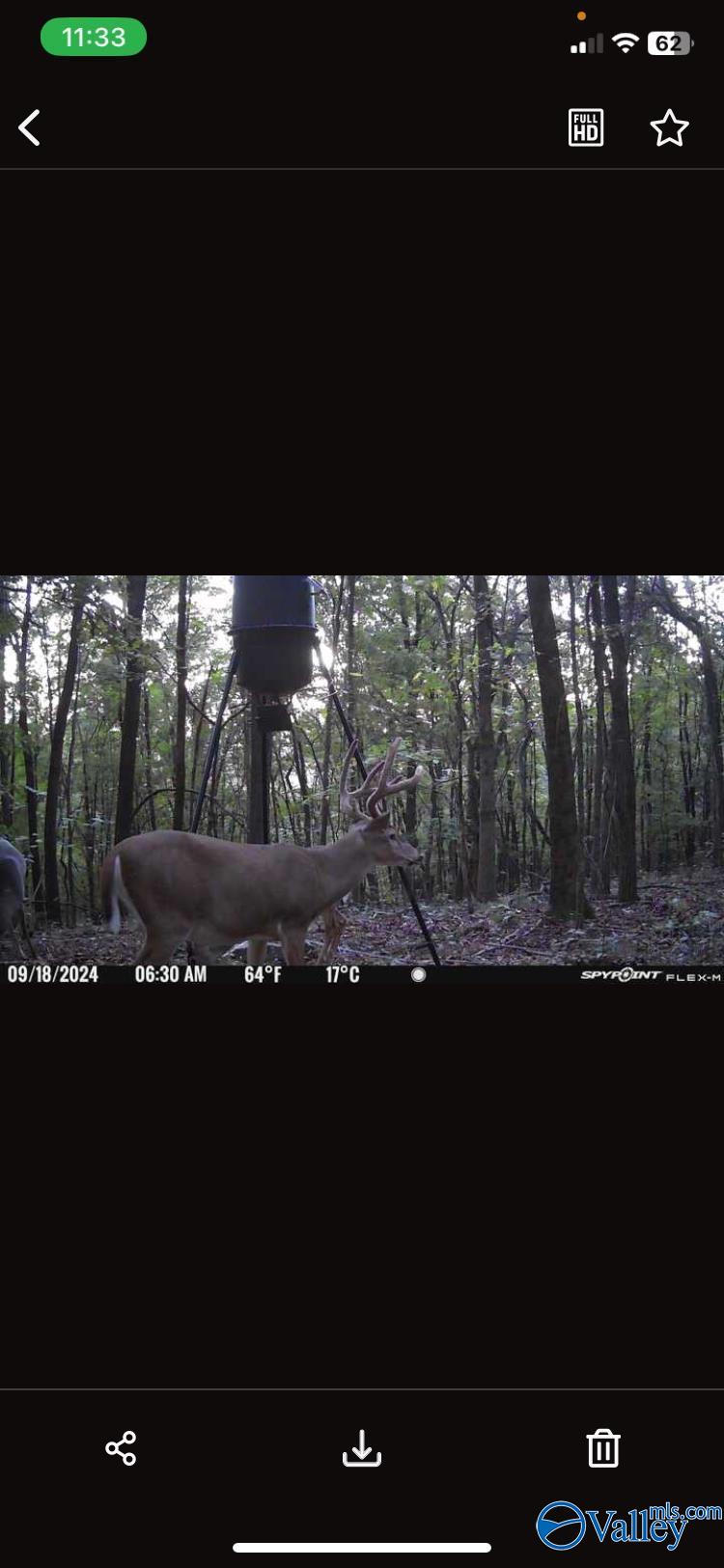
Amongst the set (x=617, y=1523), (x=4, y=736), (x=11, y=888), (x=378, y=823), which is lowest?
(x=617, y=1523)

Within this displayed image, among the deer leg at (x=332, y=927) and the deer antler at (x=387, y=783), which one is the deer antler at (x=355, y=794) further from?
the deer leg at (x=332, y=927)

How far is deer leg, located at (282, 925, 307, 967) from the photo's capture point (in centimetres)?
171

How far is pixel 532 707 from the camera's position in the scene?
1973 millimetres

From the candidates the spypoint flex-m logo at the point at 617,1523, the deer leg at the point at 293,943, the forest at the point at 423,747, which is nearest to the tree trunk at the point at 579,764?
the forest at the point at 423,747

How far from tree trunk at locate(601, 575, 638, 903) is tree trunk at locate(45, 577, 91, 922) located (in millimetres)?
942

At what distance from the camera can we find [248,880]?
6.77 feet
